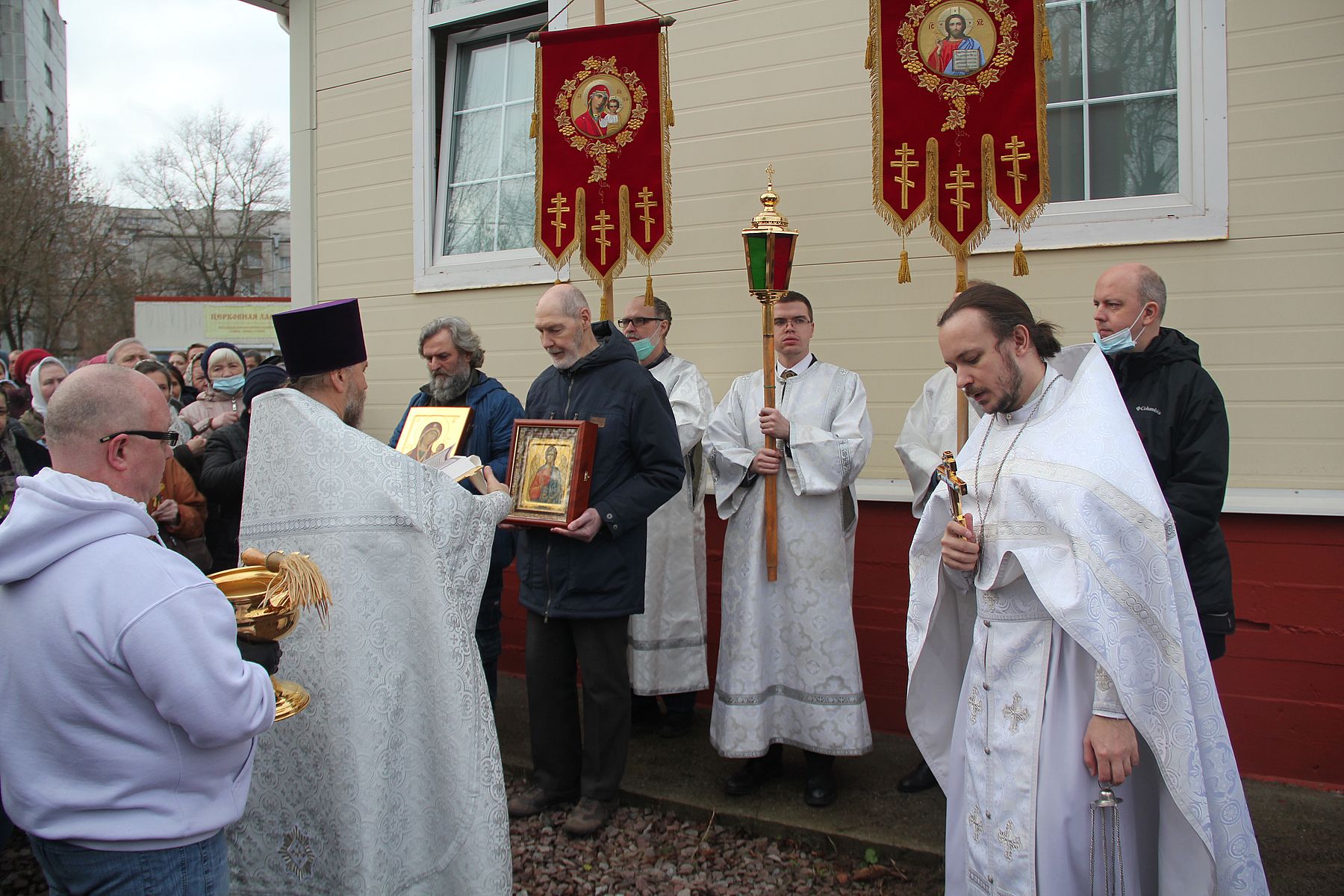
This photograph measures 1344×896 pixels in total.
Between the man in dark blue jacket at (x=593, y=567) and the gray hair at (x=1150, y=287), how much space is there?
1.88 meters

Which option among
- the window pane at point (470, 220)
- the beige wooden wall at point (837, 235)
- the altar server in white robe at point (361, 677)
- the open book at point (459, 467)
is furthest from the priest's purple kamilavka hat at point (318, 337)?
the window pane at point (470, 220)

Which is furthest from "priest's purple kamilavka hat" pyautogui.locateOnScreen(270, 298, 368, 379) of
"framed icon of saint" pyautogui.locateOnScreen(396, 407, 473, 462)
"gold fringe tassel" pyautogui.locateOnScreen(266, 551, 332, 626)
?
"framed icon of saint" pyautogui.locateOnScreen(396, 407, 473, 462)

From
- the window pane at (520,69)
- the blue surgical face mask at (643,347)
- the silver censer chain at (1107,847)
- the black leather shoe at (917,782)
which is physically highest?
the window pane at (520,69)

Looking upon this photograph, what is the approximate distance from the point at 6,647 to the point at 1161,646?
2.51 meters

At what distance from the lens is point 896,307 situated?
16.7ft

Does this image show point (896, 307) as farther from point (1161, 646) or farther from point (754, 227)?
point (1161, 646)

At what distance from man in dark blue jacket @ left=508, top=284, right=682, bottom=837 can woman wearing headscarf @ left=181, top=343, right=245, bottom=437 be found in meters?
2.16

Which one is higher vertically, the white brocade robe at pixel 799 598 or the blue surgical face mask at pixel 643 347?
the blue surgical face mask at pixel 643 347

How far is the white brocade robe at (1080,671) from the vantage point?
2.33 meters

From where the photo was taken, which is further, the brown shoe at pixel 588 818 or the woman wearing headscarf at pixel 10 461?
the woman wearing headscarf at pixel 10 461

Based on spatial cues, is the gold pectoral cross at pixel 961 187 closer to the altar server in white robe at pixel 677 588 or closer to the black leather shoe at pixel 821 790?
the altar server in white robe at pixel 677 588

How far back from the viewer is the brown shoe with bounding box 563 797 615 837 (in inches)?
156

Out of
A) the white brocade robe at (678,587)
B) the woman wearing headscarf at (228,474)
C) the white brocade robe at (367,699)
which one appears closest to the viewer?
the white brocade robe at (367,699)

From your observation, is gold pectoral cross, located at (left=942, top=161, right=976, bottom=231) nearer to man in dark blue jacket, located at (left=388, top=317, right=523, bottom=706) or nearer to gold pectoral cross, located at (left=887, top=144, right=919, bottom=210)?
gold pectoral cross, located at (left=887, top=144, right=919, bottom=210)
